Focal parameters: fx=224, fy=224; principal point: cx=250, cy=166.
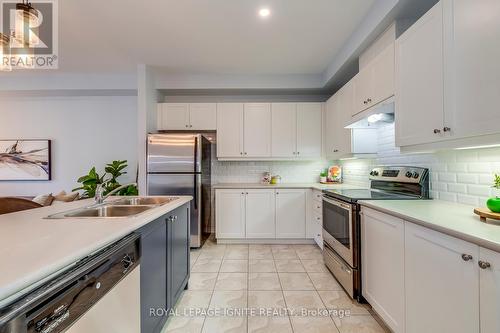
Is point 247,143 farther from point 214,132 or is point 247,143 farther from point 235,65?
point 235,65

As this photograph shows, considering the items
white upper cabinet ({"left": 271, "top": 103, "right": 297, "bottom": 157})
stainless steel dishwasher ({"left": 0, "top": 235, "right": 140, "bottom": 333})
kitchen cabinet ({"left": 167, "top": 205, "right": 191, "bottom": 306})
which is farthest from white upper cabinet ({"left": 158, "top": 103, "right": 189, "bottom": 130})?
stainless steel dishwasher ({"left": 0, "top": 235, "right": 140, "bottom": 333})

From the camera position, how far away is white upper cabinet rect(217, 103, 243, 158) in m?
3.76

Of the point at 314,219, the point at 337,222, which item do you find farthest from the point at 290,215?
the point at 337,222

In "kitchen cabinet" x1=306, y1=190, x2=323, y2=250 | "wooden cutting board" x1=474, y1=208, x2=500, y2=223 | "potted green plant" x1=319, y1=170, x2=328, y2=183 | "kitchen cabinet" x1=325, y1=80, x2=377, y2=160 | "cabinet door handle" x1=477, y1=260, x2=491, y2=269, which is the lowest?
"kitchen cabinet" x1=306, y1=190, x2=323, y2=250

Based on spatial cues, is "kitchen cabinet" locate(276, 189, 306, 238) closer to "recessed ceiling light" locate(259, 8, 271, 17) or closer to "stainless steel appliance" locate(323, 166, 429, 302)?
"stainless steel appliance" locate(323, 166, 429, 302)

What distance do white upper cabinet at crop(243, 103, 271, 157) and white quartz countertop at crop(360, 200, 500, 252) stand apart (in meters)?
2.16

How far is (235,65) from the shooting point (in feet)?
11.1

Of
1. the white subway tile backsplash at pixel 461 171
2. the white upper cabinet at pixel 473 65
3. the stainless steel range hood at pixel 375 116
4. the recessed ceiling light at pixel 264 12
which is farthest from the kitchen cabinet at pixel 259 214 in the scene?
the white upper cabinet at pixel 473 65

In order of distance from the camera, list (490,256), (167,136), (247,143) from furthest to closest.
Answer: (247,143)
(167,136)
(490,256)

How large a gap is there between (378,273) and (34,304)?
1924 millimetres

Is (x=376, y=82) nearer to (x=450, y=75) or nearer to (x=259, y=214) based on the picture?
(x=450, y=75)

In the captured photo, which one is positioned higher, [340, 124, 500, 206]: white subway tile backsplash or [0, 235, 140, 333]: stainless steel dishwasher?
[340, 124, 500, 206]: white subway tile backsplash

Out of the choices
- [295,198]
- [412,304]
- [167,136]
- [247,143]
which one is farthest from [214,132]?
[412,304]

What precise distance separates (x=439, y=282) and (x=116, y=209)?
219 cm
